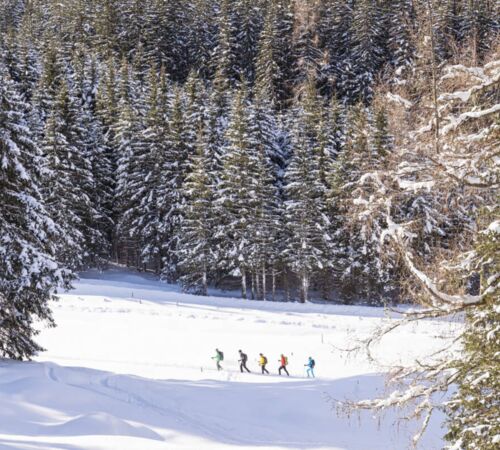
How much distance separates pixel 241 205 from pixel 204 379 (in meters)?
22.7

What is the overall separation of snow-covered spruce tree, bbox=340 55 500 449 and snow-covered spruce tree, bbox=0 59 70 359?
44.5 ft

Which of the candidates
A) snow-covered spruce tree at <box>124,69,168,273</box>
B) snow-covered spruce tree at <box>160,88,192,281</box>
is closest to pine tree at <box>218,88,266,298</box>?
snow-covered spruce tree at <box>160,88,192,281</box>

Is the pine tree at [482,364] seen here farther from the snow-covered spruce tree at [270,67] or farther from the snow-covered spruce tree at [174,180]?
the snow-covered spruce tree at [270,67]

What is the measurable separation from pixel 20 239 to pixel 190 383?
7115 mm

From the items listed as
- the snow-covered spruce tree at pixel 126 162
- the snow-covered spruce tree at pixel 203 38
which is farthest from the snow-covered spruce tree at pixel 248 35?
the snow-covered spruce tree at pixel 126 162

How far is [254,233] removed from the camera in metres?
39.3

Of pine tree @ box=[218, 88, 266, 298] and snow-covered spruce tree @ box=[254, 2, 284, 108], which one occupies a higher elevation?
snow-covered spruce tree @ box=[254, 2, 284, 108]

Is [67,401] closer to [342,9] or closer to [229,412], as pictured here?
[229,412]

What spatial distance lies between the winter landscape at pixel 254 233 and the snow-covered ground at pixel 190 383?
11cm

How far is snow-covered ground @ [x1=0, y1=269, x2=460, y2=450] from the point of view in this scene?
11688mm

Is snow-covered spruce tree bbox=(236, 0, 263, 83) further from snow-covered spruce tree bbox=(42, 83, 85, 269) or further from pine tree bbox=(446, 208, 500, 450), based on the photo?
pine tree bbox=(446, 208, 500, 450)

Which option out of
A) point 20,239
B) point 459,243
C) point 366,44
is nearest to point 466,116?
point 459,243

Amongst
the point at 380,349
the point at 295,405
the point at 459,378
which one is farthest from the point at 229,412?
the point at 380,349

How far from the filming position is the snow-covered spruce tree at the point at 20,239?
54.1ft
